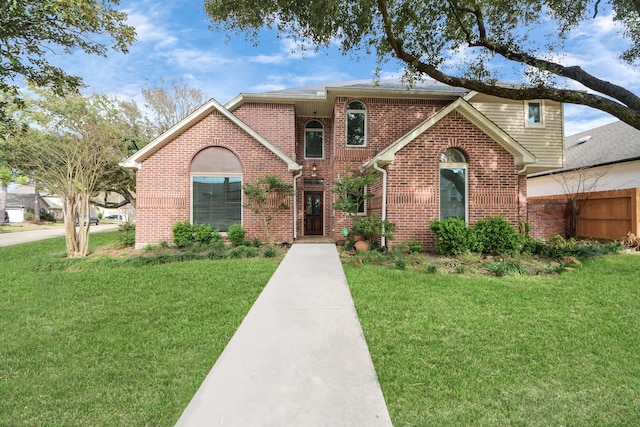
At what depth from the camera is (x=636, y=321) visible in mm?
4191

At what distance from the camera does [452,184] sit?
31.0 feet

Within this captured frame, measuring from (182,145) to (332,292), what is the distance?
349 inches

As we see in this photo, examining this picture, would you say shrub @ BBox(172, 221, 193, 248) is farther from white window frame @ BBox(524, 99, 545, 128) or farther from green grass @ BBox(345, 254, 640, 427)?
white window frame @ BBox(524, 99, 545, 128)

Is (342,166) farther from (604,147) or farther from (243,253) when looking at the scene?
(604,147)

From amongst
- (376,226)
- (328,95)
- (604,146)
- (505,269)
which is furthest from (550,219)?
(328,95)

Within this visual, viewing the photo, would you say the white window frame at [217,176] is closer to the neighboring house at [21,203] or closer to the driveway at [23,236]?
the driveway at [23,236]

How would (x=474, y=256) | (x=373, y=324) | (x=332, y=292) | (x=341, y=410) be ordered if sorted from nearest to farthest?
(x=341, y=410), (x=373, y=324), (x=332, y=292), (x=474, y=256)

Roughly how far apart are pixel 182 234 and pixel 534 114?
15417 millimetres

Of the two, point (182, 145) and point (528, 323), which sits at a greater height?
point (182, 145)

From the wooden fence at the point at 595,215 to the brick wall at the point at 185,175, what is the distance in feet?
35.2

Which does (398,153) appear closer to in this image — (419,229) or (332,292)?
(419,229)

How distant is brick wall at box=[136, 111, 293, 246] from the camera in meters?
10.8

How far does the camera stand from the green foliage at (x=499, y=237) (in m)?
8.53

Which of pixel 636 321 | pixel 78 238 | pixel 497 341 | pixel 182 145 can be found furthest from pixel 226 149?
pixel 636 321
